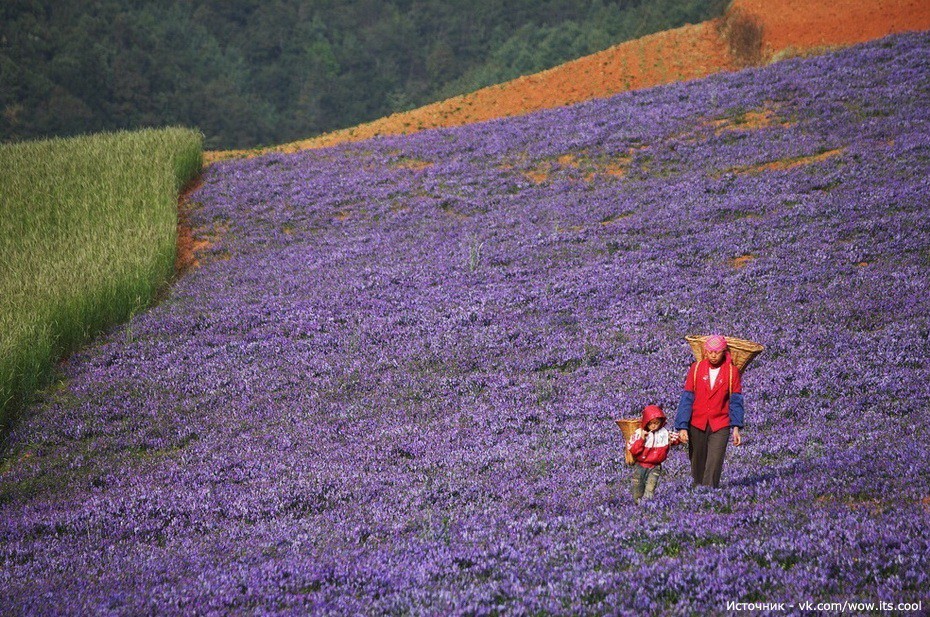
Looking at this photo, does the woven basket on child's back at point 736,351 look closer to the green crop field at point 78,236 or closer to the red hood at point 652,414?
the red hood at point 652,414

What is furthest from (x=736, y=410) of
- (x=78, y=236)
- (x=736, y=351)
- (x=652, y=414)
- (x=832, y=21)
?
(x=832, y=21)

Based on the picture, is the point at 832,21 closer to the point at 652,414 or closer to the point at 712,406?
the point at 712,406

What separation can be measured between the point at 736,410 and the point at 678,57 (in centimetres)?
4287

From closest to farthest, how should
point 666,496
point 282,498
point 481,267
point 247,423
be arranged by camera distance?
point 666,496 → point 282,498 → point 247,423 → point 481,267

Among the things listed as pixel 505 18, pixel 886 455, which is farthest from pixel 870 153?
pixel 505 18

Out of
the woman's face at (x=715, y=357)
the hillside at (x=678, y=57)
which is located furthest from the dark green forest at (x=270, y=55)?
the woman's face at (x=715, y=357)

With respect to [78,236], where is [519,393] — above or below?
below

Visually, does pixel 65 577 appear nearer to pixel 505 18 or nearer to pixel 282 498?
pixel 282 498

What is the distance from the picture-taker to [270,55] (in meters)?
110

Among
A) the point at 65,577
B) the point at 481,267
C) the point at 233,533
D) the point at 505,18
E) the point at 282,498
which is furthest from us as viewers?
the point at 505,18

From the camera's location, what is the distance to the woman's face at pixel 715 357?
311 inches

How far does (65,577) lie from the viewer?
24.5ft

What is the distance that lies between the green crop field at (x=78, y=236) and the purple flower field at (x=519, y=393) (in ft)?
Answer: 2.77

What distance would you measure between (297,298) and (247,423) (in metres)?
6.81
